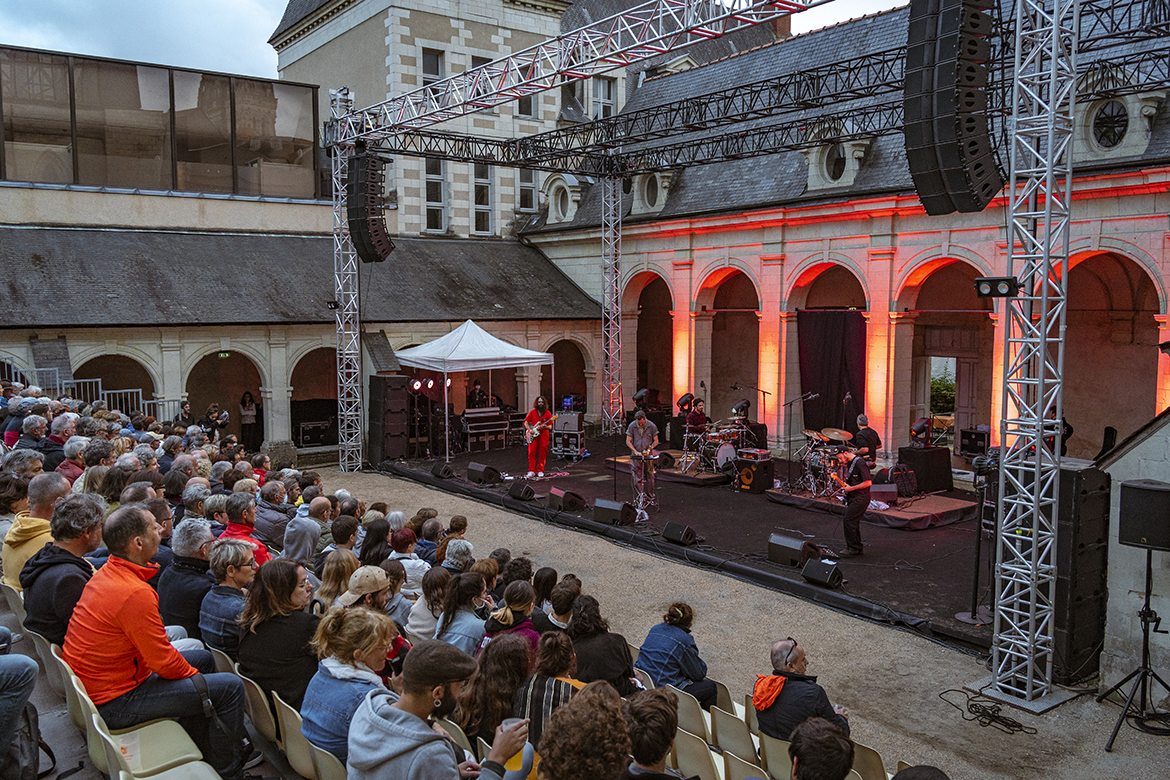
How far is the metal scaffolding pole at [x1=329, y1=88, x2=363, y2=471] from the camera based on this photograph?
57.5 ft

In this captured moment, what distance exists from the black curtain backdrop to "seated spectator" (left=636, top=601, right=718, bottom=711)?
13376mm

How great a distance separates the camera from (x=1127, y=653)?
7.15m

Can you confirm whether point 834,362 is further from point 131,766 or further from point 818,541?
point 131,766

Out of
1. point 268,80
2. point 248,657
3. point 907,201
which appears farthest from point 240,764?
point 268,80

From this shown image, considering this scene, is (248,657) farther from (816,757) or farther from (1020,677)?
(1020,677)

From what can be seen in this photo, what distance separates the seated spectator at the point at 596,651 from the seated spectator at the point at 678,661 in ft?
1.97

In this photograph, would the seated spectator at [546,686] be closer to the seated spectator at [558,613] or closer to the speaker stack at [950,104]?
the seated spectator at [558,613]

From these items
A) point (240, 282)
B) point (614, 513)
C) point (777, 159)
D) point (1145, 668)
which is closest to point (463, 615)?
point (1145, 668)

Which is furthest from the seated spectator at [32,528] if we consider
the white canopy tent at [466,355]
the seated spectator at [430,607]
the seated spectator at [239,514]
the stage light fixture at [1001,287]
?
the white canopy tent at [466,355]

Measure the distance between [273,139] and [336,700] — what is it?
Answer: 2057cm

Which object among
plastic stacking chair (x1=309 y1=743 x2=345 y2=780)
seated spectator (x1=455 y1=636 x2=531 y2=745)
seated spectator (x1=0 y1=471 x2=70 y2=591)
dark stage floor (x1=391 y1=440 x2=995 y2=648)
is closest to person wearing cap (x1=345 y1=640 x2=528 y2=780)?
Answer: plastic stacking chair (x1=309 y1=743 x2=345 y2=780)

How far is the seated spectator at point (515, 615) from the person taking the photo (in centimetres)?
498

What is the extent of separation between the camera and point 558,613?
17.7 feet

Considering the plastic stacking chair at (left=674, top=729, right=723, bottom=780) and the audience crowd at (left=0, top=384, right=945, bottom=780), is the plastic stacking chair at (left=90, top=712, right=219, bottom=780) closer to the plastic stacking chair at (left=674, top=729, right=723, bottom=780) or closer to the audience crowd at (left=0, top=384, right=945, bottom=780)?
the audience crowd at (left=0, top=384, right=945, bottom=780)
